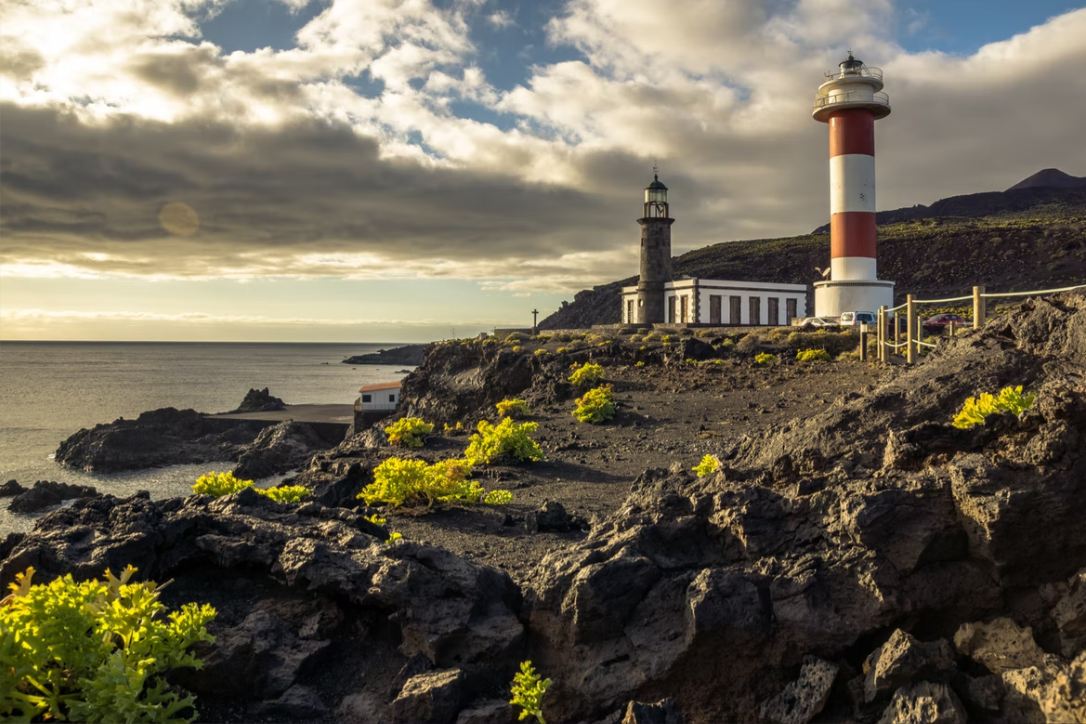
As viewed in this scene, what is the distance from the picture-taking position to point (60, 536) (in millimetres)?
5391

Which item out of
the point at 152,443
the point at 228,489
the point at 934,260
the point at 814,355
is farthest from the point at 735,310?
the point at 934,260

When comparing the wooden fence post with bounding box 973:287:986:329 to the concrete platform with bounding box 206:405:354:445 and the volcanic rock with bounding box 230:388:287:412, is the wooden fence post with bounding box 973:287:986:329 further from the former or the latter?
the volcanic rock with bounding box 230:388:287:412

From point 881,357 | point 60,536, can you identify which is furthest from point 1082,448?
point 881,357

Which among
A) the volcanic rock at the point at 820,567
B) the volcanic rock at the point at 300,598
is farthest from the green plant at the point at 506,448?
the volcanic rock at the point at 820,567

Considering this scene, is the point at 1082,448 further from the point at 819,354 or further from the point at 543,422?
the point at 819,354

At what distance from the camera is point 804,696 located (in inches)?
153

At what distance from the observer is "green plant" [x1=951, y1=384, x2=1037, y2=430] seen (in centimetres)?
454

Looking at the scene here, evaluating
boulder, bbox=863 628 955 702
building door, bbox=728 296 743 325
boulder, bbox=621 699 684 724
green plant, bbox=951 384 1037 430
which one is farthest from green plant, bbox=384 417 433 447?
building door, bbox=728 296 743 325

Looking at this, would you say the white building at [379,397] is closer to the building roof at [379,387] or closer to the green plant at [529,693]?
the building roof at [379,387]

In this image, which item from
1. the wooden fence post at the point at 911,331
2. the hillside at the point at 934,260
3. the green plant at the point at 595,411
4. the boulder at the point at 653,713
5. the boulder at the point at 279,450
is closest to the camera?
the boulder at the point at 653,713

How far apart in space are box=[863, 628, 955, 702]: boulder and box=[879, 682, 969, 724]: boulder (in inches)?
2.4

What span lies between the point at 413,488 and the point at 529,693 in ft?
17.5

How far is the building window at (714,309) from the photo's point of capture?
162 ft

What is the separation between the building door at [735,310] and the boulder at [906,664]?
48402 mm
